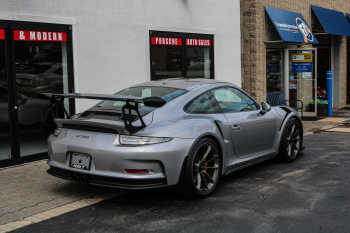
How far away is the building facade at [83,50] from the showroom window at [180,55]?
0.08 ft

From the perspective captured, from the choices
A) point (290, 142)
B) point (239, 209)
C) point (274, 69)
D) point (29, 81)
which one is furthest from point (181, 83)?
point (274, 69)

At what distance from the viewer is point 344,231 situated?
410cm

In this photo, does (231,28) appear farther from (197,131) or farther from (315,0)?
(197,131)

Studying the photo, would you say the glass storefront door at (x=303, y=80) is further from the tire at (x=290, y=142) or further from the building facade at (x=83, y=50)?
the tire at (x=290, y=142)

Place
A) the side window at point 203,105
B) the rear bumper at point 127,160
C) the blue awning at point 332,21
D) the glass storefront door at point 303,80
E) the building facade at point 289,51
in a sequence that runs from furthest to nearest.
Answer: the blue awning at point 332,21 → the glass storefront door at point 303,80 → the building facade at point 289,51 → the side window at point 203,105 → the rear bumper at point 127,160

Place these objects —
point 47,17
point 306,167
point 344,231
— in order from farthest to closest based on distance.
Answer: point 47,17
point 306,167
point 344,231

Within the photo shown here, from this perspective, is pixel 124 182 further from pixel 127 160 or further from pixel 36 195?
pixel 36 195

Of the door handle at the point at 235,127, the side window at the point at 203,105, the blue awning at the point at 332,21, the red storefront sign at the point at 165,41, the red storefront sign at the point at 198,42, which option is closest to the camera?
the side window at the point at 203,105

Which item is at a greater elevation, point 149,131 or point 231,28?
point 231,28

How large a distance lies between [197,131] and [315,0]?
12826 millimetres

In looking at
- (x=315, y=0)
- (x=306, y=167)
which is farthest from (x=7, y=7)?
(x=315, y=0)

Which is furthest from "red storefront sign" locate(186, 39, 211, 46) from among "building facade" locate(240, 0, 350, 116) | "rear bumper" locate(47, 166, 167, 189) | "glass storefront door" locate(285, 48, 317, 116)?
"rear bumper" locate(47, 166, 167, 189)

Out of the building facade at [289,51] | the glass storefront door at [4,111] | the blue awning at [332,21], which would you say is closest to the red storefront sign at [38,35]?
the glass storefront door at [4,111]

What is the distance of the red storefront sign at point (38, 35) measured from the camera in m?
7.18
